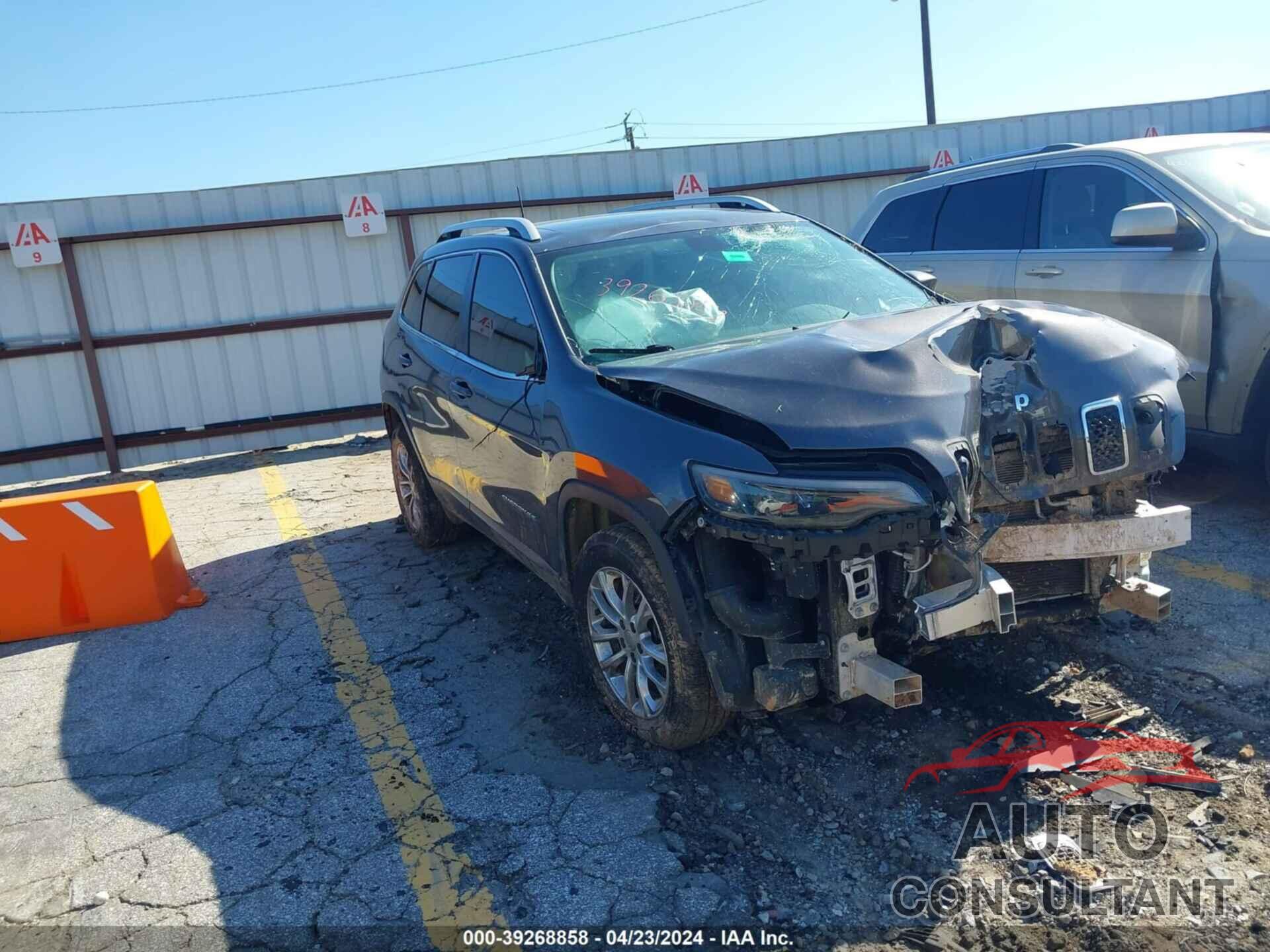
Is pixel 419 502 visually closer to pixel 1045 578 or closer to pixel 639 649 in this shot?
pixel 639 649

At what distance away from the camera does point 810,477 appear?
3.10m

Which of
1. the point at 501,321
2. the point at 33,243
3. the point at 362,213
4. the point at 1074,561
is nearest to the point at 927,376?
the point at 1074,561

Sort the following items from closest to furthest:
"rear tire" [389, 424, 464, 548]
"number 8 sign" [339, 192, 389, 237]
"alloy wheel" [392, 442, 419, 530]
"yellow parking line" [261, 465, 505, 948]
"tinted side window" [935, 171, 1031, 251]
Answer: "yellow parking line" [261, 465, 505, 948], "rear tire" [389, 424, 464, 548], "alloy wheel" [392, 442, 419, 530], "tinted side window" [935, 171, 1031, 251], "number 8 sign" [339, 192, 389, 237]

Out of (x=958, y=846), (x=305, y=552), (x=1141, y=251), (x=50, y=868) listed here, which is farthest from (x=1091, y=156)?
(x=50, y=868)

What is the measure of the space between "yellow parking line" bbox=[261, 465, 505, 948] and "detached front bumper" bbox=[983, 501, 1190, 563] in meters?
1.95

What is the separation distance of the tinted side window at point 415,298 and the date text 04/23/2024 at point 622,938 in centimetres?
384

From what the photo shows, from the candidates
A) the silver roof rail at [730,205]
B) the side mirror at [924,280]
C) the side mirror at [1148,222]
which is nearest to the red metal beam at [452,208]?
the silver roof rail at [730,205]

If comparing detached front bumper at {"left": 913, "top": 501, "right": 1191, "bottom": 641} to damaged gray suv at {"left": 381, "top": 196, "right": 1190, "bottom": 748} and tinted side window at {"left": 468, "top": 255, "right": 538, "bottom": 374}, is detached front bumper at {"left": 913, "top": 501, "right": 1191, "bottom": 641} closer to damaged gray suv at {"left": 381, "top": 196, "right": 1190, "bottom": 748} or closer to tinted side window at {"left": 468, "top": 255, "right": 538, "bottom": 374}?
damaged gray suv at {"left": 381, "top": 196, "right": 1190, "bottom": 748}

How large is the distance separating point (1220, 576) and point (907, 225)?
3.58 metres

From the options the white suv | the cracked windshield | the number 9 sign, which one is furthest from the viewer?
the number 9 sign

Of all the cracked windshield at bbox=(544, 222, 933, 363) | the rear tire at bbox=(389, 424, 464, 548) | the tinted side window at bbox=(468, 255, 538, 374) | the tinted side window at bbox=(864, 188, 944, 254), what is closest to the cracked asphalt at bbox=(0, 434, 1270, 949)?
the rear tire at bbox=(389, 424, 464, 548)

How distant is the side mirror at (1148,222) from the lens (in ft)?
17.5

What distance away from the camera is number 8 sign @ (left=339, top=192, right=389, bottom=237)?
483 inches

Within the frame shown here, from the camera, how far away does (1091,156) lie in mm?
6168
